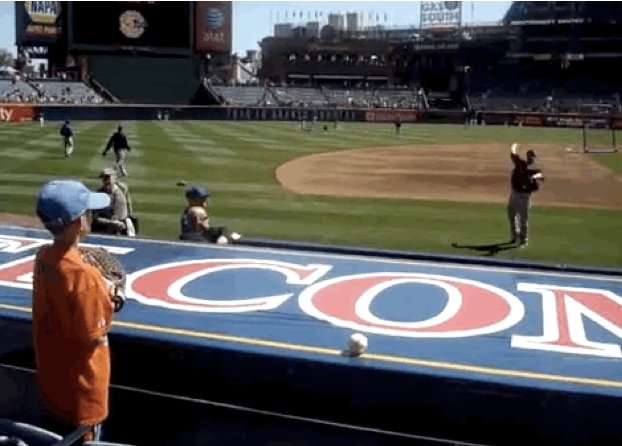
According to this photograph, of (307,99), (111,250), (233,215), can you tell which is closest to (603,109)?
(307,99)

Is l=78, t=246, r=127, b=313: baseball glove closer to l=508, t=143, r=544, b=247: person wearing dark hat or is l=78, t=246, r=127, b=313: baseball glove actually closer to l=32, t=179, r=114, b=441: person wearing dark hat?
l=32, t=179, r=114, b=441: person wearing dark hat

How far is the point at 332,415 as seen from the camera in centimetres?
354

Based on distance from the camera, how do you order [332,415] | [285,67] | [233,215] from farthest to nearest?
1. [285,67]
2. [233,215]
3. [332,415]

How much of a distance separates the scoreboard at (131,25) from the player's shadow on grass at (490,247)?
A: 43158 millimetres

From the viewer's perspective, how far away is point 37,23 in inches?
2512

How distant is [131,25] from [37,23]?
16.1 meters

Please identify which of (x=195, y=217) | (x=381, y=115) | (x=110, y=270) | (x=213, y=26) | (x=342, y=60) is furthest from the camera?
(x=342, y=60)

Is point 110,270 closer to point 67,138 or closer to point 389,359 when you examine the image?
point 389,359

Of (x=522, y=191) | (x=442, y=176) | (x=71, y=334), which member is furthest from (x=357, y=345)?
(x=442, y=176)

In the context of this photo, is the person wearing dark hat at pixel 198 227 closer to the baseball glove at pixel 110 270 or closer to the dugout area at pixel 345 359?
the dugout area at pixel 345 359

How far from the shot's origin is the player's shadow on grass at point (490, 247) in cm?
1207

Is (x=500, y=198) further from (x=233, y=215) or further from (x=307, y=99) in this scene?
(x=307, y=99)

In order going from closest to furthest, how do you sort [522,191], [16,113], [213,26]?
[522,191] < [16,113] < [213,26]

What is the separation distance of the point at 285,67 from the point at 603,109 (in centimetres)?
4045
